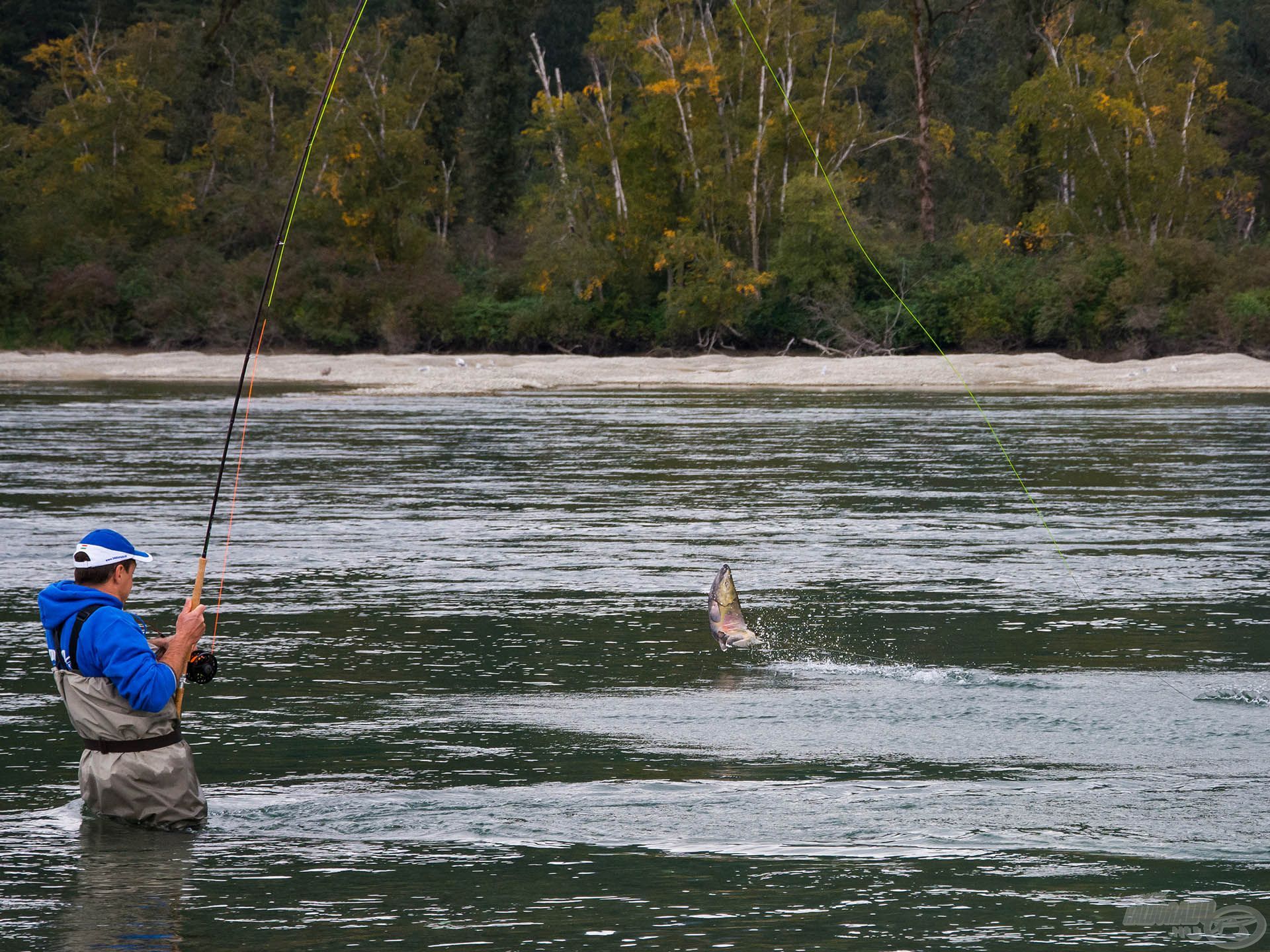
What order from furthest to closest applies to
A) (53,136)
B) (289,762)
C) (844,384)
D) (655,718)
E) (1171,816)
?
(53,136), (844,384), (655,718), (289,762), (1171,816)

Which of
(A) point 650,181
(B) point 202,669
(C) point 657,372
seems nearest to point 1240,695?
(B) point 202,669

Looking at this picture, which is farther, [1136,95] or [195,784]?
[1136,95]

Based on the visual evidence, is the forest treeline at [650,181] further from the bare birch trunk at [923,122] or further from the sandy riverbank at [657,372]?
the sandy riverbank at [657,372]

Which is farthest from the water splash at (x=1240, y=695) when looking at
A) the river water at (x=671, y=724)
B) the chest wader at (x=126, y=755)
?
the chest wader at (x=126, y=755)

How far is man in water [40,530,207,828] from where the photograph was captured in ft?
20.5

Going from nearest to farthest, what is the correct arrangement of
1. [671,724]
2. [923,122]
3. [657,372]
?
[671,724] → [657,372] → [923,122]

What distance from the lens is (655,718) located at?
27.5 feet

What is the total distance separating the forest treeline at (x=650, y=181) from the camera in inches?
2127

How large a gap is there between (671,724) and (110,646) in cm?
289

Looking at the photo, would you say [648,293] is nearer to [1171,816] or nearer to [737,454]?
[737,454]

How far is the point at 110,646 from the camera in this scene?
6.21m

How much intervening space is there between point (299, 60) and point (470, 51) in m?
8.69

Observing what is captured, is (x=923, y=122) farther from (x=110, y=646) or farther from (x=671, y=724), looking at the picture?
(x=110, y=646)

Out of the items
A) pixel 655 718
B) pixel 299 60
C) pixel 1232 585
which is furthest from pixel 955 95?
pixel 655 718
